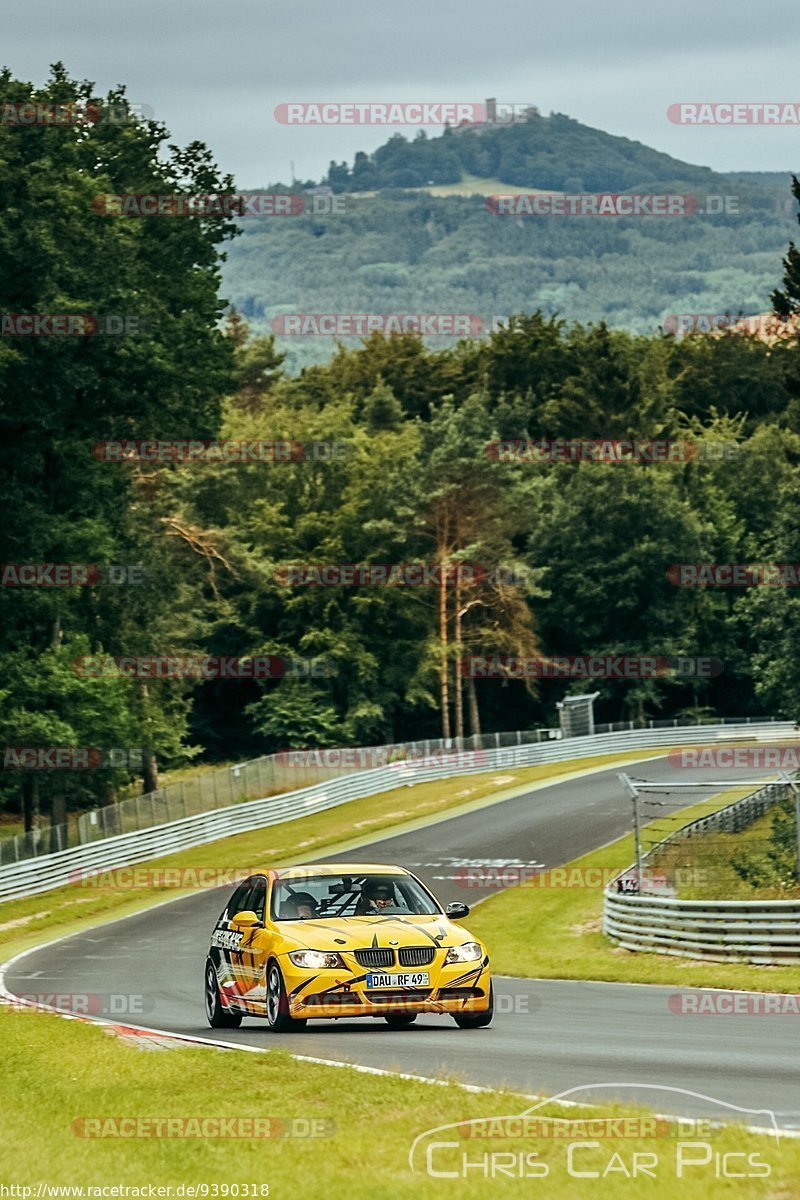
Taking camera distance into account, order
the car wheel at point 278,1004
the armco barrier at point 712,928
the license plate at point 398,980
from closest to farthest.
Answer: the license plate at point 398,980 → the car wheel at point 278,1004 → the armco barrier at point 712,928

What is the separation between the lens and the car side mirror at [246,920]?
56.4ft

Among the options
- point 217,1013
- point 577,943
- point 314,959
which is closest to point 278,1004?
point 314,959

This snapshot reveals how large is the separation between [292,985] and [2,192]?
33.0 m

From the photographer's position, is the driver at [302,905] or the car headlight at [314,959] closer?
the car headlight at [314,959]

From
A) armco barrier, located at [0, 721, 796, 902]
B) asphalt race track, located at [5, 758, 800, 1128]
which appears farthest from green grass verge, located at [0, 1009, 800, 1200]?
armco barrier, located at [0, 721, 796, 902]

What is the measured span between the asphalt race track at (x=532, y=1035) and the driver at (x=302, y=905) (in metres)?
1.10

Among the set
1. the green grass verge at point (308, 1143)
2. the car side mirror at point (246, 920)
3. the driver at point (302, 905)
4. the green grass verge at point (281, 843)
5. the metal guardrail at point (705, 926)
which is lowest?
the green grass verge at point (281, 843)

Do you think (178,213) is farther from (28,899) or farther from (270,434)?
(270,434)

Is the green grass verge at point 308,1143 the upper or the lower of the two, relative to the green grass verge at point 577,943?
upper

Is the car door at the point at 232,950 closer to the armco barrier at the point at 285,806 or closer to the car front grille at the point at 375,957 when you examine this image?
the car front grille at the point at 375,957

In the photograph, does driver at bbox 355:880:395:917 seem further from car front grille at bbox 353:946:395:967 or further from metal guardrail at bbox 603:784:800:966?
metal guardrail at bbox 603:784:800:966

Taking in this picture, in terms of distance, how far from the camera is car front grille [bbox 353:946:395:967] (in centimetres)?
1599

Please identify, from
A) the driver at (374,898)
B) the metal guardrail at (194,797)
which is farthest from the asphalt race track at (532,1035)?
the metal guardrail at (194,797)

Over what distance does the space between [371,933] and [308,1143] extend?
22.1ft
